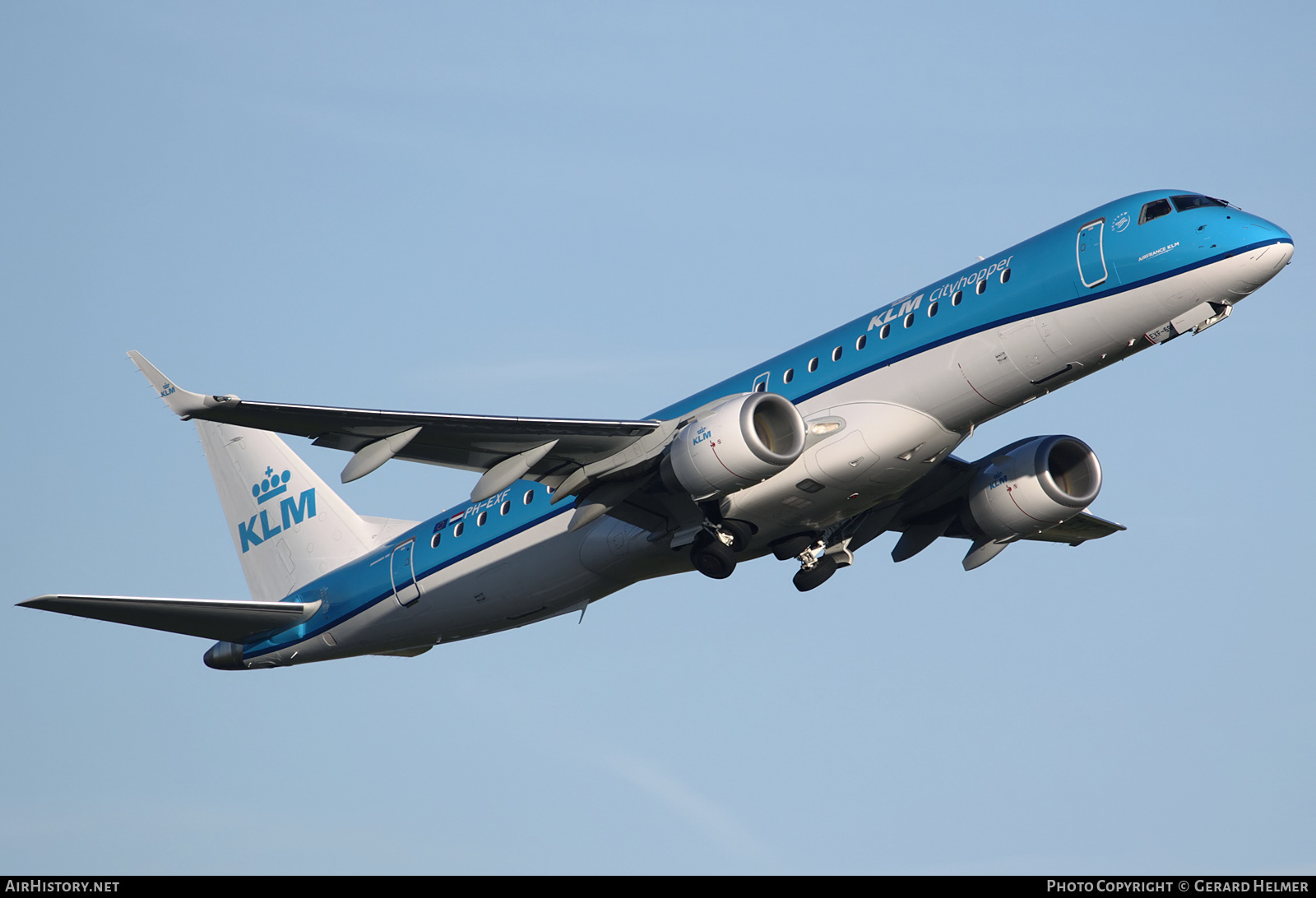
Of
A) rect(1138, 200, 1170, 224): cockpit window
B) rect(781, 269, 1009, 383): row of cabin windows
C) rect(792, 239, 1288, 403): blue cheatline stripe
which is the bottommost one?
rect(792, 239, 1288, 403): blue cheatline stripe

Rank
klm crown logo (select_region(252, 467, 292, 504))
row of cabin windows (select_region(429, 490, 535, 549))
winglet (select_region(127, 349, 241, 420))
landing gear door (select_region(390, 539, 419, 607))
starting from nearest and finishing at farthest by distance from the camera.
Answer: winglet (select_region(127, 349, 241, 420))
row of cabin windows (select_region(429, 490, 535, 549))
landing gear door (select_region(390, 539, 419, 607))
klm crown logo (select_region(252, 467, 292, 504))

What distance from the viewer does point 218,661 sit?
36281 mm

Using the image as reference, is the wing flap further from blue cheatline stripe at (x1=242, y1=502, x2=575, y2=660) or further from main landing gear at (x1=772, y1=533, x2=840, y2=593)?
blue cheatline stripe at (x1=242, y1=502, x2=575, y2=660)

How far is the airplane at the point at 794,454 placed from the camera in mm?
26547

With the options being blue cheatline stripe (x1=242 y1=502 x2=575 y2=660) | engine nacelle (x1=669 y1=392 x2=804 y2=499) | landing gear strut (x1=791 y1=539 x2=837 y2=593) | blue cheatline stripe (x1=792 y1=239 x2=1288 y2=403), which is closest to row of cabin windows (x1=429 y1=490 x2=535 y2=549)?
blue cheatline stripe (x1=242 y1=502 x2=575 y2=660)

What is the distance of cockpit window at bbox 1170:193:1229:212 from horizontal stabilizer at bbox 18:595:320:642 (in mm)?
21464

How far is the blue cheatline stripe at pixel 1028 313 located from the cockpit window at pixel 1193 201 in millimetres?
1185

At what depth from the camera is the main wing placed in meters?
25.8

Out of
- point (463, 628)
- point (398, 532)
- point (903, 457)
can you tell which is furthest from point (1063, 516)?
point (398, 532)

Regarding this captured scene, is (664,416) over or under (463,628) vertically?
over

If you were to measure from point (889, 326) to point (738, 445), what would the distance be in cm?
421

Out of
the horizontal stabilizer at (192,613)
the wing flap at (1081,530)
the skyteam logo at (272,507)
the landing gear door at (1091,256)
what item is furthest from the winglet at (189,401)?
the wing flap at (1081,530)
